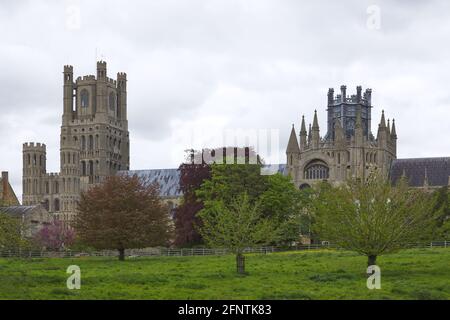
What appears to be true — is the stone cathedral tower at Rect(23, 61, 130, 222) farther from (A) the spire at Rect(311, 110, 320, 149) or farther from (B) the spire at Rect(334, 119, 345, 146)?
(B) the spire at Rect(334, 119, 345, 146)

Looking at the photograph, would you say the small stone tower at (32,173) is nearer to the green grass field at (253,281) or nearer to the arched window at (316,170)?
the arched window at (316,170)

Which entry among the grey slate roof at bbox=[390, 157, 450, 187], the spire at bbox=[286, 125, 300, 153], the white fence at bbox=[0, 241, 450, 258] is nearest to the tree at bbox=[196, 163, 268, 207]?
the white fence at bbox=[0, 241, 450, 258]

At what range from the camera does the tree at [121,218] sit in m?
58.3

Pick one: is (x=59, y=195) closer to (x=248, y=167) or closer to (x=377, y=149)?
(x=377, y=149)

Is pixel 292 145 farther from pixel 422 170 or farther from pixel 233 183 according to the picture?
pixel 233 183

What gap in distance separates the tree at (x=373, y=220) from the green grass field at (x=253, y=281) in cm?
145

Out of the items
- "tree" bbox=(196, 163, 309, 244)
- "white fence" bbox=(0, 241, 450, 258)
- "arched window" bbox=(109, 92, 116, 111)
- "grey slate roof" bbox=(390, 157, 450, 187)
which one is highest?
"arched window" bbox=(109, 92, 116, 111)

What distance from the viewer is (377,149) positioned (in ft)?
371

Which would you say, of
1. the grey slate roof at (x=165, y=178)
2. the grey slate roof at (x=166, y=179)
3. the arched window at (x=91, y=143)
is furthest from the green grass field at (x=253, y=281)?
the arched window at (x=91, y=143)

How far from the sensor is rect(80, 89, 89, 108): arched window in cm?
15462

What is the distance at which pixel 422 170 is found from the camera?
111812 mm

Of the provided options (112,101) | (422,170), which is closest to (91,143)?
(112,101)

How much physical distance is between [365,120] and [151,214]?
81750 millimetres

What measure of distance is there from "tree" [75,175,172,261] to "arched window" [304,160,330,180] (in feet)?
176
